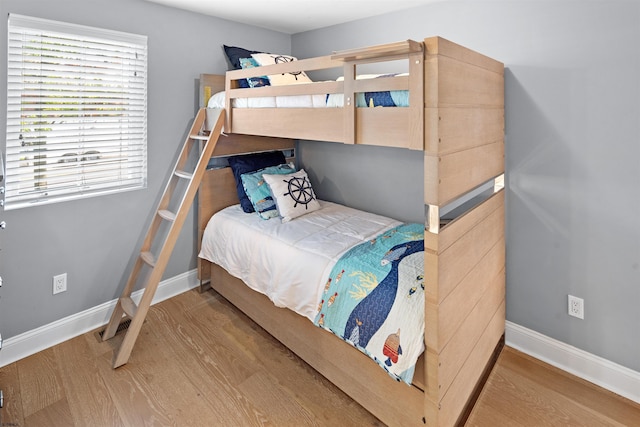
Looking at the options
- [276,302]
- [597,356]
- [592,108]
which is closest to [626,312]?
[597,356]

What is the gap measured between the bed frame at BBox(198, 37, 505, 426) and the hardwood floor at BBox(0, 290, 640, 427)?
11 cm

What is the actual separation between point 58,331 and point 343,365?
77.1 inches

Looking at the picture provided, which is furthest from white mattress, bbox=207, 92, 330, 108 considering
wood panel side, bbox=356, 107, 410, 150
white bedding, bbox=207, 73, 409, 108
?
wood panel side, bbox=356, 107, 410, 150

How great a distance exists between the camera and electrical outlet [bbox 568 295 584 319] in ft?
6.68

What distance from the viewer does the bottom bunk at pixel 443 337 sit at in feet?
4.80

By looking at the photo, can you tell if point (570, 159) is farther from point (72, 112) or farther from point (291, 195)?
point (72, 112)

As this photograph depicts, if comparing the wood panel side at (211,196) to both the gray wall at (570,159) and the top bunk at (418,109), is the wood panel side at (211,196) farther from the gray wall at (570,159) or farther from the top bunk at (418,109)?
the gray wall at (570,159)

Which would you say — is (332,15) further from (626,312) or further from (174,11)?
(626,312)

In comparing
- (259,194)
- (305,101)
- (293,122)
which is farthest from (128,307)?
(305,101)

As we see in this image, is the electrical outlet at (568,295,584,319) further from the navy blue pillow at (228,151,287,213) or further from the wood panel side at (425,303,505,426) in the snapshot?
the navy blue pillow at (228,151,287,213)

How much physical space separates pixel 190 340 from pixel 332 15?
273 cm

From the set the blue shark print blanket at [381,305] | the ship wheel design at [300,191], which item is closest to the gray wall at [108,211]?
the ship wheel design at [300,191]

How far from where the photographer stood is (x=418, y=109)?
138 cm

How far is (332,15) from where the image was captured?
2.85m
